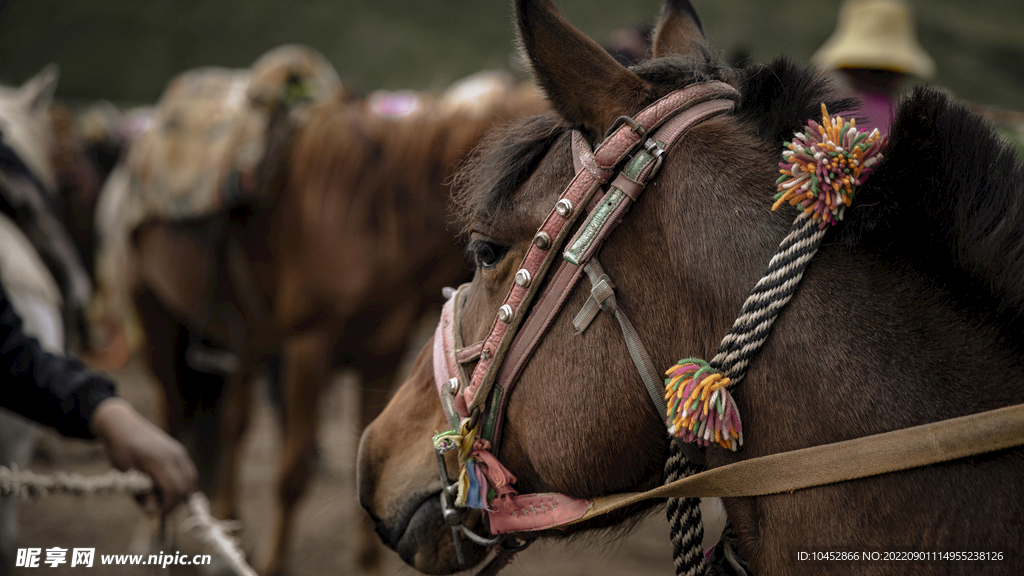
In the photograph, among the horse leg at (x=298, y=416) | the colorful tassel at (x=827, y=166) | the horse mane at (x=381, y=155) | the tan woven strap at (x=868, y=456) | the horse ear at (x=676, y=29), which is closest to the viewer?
the tan woven strap at (x=868, y=456)

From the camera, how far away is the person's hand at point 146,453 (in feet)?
6.30

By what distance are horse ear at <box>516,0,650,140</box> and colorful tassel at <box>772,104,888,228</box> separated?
31 cm

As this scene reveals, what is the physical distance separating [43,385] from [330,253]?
2379mm

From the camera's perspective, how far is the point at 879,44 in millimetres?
4387

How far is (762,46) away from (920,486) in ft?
96.6

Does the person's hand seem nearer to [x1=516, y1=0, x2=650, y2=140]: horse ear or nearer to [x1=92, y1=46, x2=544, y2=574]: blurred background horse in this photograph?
[x1=516, y1=0, x2=650, y2=140]: horse ear

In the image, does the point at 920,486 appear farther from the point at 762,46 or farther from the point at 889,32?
the point at 762,46

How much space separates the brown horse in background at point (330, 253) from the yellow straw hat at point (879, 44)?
2.20 metres

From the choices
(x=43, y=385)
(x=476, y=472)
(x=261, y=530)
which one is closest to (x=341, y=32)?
(x=261, y=530)

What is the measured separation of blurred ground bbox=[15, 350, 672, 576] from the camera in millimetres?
4422

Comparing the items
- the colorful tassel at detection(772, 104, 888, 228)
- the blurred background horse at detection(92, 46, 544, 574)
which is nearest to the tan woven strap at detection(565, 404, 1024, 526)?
the colorful tassel at detection(772, 104, 888, 228)

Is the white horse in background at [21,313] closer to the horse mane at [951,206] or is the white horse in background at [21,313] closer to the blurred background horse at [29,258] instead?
the blurred background horse at [29,258]

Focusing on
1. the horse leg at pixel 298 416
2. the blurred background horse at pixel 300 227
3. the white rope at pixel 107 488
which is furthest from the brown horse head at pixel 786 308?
the horse leg at pixel 298 416

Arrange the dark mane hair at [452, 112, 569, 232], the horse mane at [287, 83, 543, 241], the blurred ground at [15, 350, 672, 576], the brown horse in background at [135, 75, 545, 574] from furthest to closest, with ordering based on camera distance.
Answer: the blurred ground at [15, 350, 672, 576] → the brown horse in background at [135, 75, 545, 574] → the horse mane at [287, 83, 543, 241] → the dark mane hair at [452, 112, 569, 232]
